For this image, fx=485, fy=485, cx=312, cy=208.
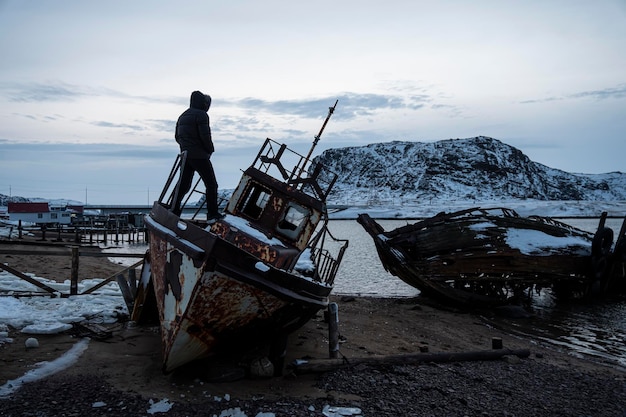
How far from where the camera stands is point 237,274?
7070 mm

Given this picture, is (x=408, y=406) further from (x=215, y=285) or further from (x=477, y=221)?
(x=477, y=221)

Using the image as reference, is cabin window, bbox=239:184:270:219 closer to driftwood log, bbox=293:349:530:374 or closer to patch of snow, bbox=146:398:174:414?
driftwood log, bbox=293:349:530:374

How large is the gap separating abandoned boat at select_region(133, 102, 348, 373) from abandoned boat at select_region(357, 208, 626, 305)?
9174 mm

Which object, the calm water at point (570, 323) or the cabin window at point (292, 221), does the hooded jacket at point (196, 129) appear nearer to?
the cabin window at point (292, 221)

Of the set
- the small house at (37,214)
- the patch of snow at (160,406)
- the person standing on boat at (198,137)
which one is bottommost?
the small house at (37,214)

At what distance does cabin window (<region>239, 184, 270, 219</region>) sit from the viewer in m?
9.88

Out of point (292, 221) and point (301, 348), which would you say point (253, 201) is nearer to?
point (292, 221)

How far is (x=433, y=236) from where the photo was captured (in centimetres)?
1811

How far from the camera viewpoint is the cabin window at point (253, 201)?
9.88m

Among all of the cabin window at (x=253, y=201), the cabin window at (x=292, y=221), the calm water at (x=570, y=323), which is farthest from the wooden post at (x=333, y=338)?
the calm water at (x=570, y=323)

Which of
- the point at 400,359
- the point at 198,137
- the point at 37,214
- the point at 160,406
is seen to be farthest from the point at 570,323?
the point at 37,214

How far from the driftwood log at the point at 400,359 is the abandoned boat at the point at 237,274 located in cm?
52

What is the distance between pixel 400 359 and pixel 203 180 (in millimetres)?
4862

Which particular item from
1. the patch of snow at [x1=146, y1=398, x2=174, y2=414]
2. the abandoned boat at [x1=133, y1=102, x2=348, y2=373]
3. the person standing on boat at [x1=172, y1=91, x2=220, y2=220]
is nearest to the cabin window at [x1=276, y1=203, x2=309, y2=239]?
the abandoned boat at [x1=133, y1=102, x2=348, y2=373]
